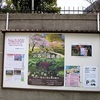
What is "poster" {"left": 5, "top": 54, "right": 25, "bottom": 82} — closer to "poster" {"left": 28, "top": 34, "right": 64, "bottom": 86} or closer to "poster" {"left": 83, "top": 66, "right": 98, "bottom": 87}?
"poster" {"left": 28, "top": 34, "right": 64, "bottom": 86}

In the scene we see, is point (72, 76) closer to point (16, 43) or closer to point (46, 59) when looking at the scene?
point (46, 59)

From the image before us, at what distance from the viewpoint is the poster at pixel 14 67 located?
7434 millimetres

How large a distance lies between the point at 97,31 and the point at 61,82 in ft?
5.80

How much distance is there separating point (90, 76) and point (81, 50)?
0.78 meters

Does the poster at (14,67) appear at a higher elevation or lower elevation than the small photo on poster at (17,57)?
lower

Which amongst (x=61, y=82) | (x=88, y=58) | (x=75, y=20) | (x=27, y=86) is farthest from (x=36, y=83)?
(x=75, y=20)

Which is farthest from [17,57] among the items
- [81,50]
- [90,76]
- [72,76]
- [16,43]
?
[90,76]

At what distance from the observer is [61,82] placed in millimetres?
7297

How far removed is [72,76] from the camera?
24.0 ft

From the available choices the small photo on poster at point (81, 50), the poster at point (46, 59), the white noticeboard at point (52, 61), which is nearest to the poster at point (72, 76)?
the white noticeboard at point (52, 61)

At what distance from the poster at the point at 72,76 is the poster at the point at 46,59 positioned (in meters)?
0.17

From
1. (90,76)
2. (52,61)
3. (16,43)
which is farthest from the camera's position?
(16,43)

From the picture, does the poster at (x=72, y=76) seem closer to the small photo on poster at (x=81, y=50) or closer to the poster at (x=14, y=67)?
the small photo on poster at (x=81, y=50)

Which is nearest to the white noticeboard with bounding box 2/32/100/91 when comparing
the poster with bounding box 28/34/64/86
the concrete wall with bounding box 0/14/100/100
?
the poster with bounding box 28/34/64/86
